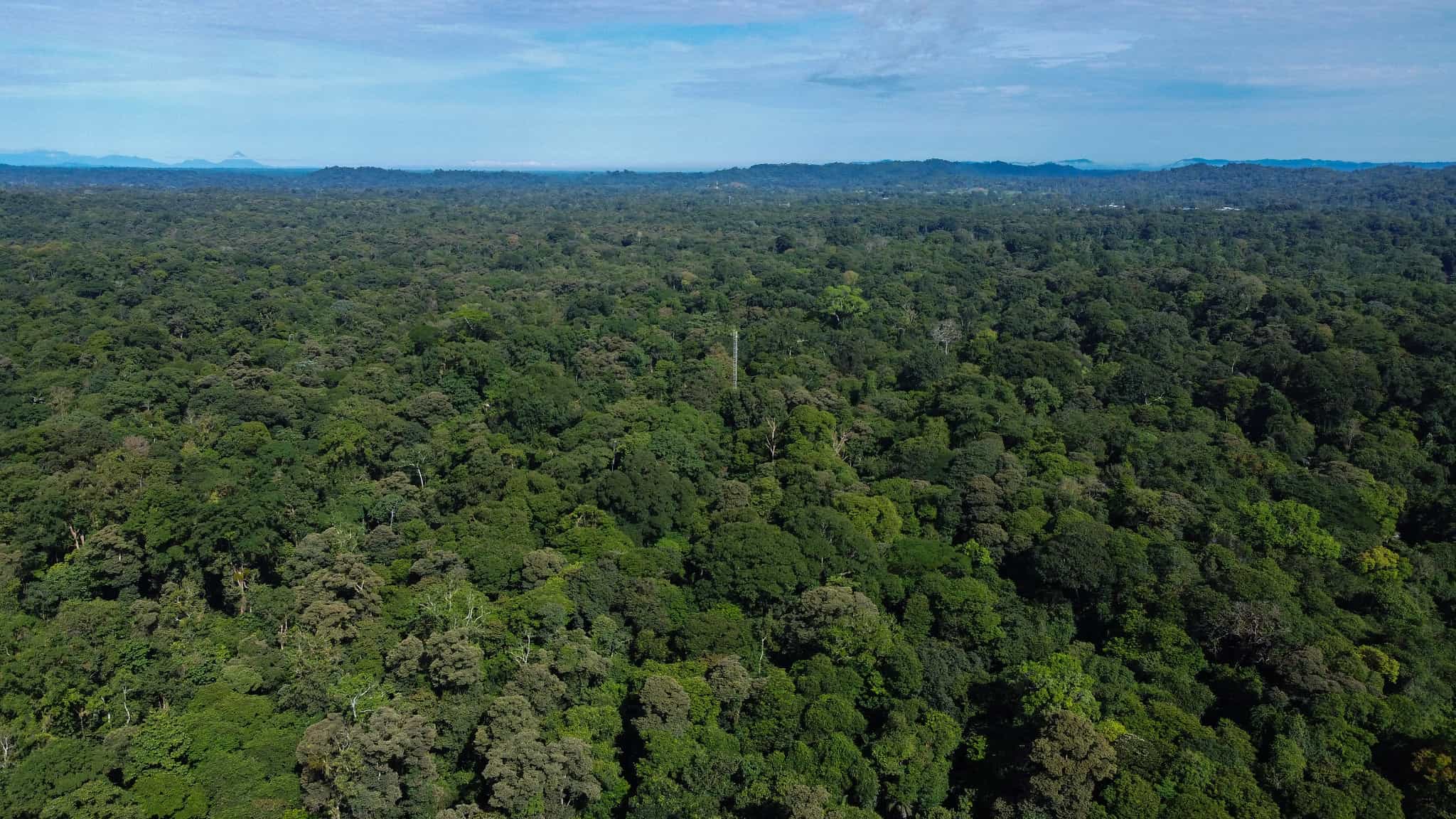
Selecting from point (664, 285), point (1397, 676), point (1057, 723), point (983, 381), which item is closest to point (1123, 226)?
point (664, 285)

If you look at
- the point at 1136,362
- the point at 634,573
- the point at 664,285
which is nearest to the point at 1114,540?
the point at 634,573

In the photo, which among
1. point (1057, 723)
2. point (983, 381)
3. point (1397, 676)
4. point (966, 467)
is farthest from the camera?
point (983, 381)

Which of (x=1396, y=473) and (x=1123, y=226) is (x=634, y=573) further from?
(x=1123, y=226)

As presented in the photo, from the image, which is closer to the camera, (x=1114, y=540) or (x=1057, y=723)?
(x=1057, y=723)

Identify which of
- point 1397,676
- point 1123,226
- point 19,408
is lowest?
point 1397,676

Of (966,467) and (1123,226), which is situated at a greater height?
(1123,226)

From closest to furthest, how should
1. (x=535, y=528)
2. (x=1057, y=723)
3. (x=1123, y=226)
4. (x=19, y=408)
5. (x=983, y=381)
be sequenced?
1. (x=1057, y=723)
2. (x=535, y=528)
3. (x=19, y=408)
4. (x=983, y=381)
5. (x=1123, y=226)
